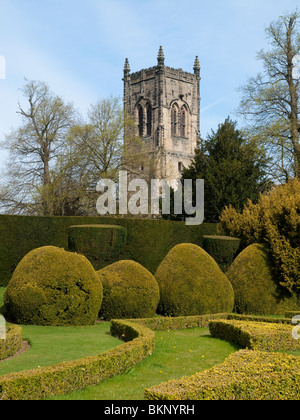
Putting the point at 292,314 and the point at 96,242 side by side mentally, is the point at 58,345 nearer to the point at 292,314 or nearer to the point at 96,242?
the point at 96,242

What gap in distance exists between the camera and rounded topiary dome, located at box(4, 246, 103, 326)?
11.4 meters

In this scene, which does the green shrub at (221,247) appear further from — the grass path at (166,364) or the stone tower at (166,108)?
the stone tower at (166,108)

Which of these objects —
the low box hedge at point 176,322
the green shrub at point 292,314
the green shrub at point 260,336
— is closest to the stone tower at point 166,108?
the green shrub at point 292,314

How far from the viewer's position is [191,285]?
13.5 metres

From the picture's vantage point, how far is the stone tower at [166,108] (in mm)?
63000

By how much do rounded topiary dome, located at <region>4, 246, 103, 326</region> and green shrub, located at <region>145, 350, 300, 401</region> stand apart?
5462 millimetres

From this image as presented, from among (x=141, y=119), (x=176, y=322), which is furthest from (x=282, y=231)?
(x=141, y=119)

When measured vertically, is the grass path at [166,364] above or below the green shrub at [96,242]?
below

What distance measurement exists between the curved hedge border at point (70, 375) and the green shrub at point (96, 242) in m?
7.06

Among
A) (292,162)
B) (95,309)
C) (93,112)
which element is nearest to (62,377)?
(95,309)

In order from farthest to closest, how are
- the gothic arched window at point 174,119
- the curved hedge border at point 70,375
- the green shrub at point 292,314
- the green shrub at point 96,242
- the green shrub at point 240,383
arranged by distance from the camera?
the gothic arched window at point 174,119
the green shrub at point 96,242
the green shrub at point 292,314
the curved hedge border at point 70,375
the green shrub at point 240,383

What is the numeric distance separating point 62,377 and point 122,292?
607cm

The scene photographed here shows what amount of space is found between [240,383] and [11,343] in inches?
175
